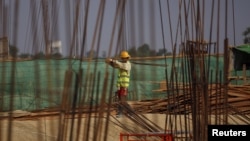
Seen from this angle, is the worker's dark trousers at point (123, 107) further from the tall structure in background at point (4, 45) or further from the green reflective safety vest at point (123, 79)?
the tall structure in background at point (4, 45)

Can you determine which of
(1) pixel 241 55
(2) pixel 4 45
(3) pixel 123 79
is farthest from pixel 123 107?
(1) pixel 241 55

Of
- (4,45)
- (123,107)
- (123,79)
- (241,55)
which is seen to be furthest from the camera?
(241,55)

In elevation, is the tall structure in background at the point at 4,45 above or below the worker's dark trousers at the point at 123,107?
above

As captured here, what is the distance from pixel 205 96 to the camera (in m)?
2.23

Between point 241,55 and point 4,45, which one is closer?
point 4,45

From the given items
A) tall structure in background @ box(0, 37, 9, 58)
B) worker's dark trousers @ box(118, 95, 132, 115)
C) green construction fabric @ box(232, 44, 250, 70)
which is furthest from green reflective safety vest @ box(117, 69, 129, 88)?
green construction fabric @ box(232, 44, 250, 70)

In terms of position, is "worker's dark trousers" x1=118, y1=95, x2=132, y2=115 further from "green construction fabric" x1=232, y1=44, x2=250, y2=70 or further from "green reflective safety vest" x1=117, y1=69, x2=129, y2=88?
"green construction fabric" x1=232, y1=44, x2=250, y2=70

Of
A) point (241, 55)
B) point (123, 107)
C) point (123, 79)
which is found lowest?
point (123, 107)

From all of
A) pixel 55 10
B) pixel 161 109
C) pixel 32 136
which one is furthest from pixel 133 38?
pixel 161 109

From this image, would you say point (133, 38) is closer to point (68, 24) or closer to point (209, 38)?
point (68, 24)

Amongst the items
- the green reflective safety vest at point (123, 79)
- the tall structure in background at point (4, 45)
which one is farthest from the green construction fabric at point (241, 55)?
the tall structure in background at point (4, 45)

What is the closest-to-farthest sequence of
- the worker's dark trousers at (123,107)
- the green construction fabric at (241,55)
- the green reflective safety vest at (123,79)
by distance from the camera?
the worker's dark trousers at (123,107) → the green reflective safety vest at (123,79) → the green construction fabric at (241,55)

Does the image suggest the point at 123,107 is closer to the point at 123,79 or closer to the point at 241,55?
the point at 123,79

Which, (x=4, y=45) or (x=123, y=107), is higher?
(x=4, y=45)
